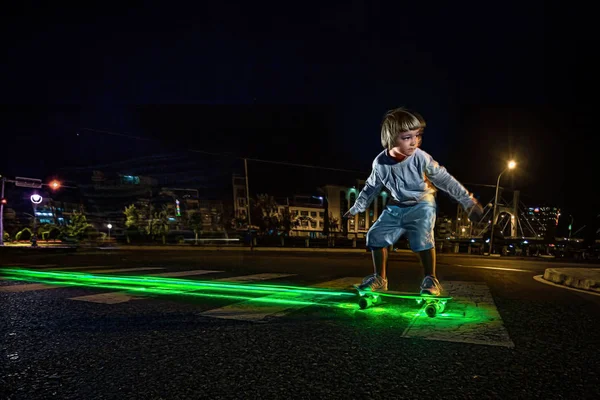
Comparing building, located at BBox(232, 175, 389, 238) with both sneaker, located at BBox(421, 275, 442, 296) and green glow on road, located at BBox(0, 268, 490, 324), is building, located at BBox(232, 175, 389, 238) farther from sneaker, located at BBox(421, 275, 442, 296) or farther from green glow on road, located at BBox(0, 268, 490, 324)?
sneaker, located at BBox(421, 275, 442, 296)

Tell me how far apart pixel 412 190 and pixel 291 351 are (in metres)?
2.19

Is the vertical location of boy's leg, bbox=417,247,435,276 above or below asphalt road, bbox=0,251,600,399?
above

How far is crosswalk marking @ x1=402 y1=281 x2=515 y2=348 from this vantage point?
9.64 feet

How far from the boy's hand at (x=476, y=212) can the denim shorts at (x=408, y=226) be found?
1.17 feet

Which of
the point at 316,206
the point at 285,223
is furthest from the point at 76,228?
the point at 316,206

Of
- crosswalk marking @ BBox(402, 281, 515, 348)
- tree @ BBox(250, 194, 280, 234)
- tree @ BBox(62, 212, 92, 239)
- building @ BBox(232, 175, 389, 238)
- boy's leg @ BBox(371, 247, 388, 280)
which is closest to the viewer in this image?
crosswalk marking @ BBox(402, 281, 515, 348)

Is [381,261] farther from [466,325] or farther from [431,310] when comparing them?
[466,325]

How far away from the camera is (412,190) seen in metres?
4.11

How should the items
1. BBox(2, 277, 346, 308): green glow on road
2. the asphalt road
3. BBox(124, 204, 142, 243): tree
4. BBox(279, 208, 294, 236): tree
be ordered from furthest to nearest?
BBox(279, 208, 294, 236): tree
BBox(124, 204, 142, 243): tree
BBox(2, 277, 346, 308): green glow on road
the asphalt road

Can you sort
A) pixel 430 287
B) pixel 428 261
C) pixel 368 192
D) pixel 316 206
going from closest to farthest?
pixel 430 287 < pixel 428 261 < pixel 368 192 < pixel 316 206

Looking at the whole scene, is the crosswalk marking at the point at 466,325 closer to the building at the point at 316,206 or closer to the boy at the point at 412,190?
the boy at the point at 412,190

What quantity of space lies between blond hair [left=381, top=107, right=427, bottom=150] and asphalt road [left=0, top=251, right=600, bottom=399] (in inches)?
69.1

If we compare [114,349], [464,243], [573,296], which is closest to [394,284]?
[573,296]

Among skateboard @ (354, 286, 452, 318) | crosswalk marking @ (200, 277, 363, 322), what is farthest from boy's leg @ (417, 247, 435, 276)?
crosswalk marking @ (200, 277, 363, 322)
